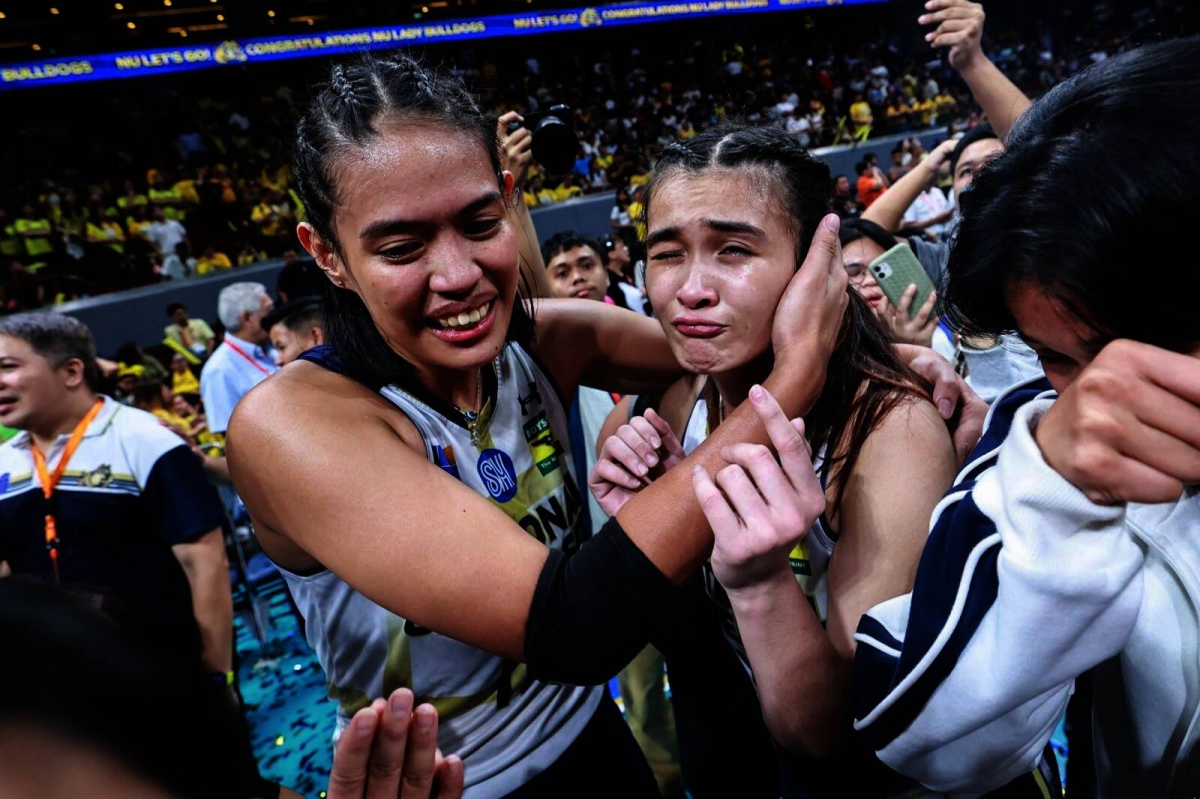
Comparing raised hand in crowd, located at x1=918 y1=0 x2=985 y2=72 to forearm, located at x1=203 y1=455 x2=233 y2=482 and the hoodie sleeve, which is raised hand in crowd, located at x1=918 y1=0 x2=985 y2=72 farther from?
forearm, located at x1=203 y1=455 x2=233 y2=482

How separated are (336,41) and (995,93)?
43.8 ft

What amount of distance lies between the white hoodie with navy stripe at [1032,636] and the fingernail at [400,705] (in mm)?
550

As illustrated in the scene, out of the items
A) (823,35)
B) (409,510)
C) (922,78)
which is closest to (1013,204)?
(409,510)

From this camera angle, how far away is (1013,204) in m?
0.79

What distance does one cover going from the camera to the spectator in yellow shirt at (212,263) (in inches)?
400

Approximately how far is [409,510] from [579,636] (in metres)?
0.32

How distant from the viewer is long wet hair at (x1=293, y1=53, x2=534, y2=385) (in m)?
1.19

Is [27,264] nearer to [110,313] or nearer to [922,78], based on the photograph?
[110,313]

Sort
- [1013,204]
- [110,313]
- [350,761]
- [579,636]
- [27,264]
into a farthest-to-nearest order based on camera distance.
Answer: [27,264]
[110,313]
[579,636]
[1013,204]
[350,761]

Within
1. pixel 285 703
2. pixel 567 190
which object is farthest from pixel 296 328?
pixel 567 190

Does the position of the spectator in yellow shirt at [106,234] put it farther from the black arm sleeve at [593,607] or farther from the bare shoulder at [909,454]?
the bare shoulder at [909,454]

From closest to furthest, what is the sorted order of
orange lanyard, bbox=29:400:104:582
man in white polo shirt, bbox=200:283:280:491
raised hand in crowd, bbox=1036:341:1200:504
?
raised hand in crowd, bbox=1036:341:1200:504
orange lanyard, bbox=29:400:104:582
man in white polo shirt, bbox=200:283:280:491

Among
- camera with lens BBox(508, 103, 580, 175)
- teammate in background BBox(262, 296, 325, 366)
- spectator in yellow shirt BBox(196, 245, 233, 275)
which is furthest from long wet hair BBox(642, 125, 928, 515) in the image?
spectator in yellow shirt BBox(196, 245, 233, 275)

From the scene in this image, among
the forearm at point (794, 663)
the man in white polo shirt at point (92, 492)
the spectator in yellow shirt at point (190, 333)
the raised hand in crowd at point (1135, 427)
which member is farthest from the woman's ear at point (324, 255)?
the spectator in yellow shirt at point (190, 333)
